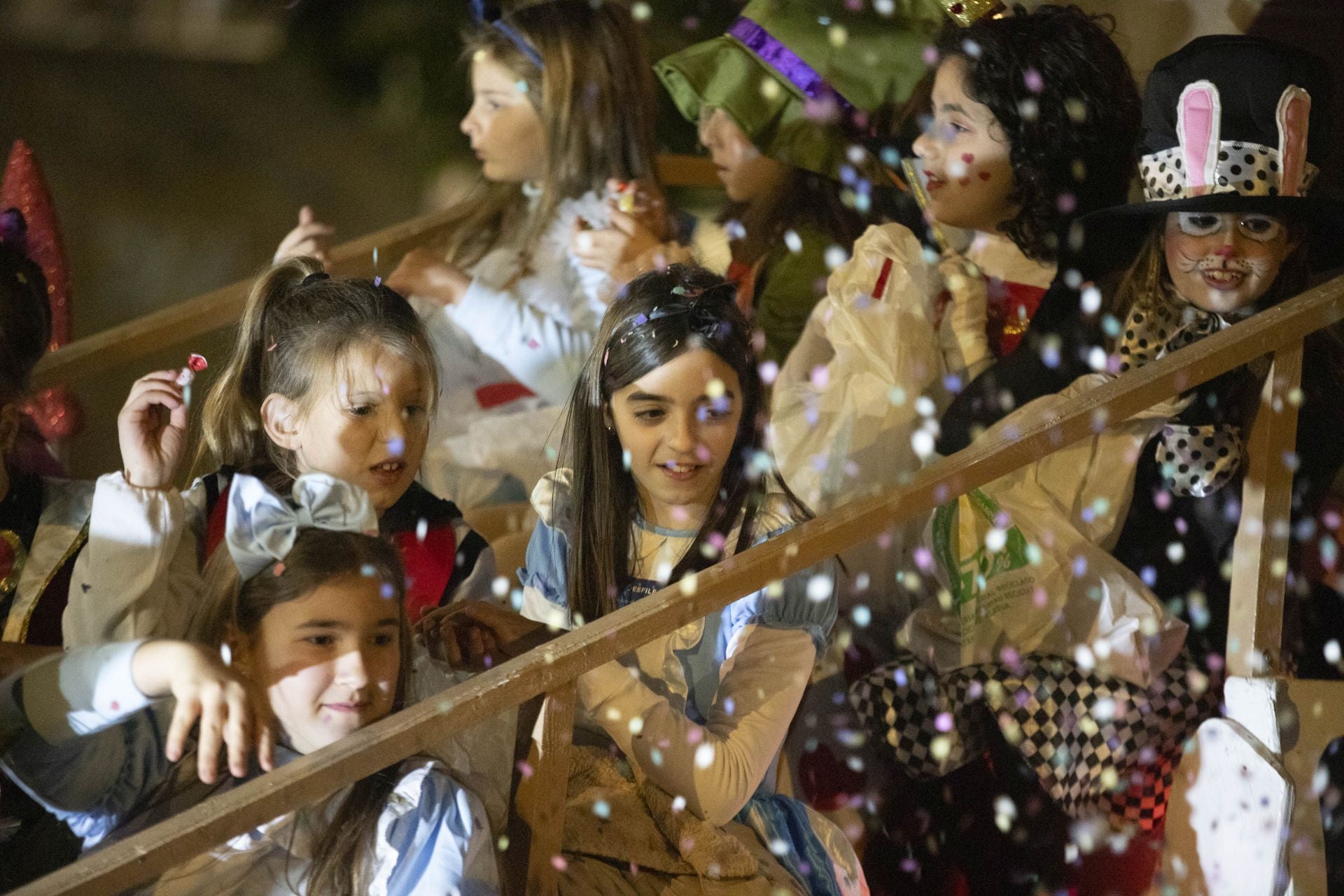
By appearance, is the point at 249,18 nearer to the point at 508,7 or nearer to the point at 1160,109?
the point at 508,7

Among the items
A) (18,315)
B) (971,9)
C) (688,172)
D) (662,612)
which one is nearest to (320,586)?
(662,612)

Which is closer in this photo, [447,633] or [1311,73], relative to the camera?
[447,633]

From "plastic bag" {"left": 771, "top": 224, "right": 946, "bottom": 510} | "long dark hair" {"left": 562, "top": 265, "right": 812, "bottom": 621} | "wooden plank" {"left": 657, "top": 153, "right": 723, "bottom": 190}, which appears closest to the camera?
"long dark hair" {"left": 562, "top": 265, "right": 812, "bottom": 621}

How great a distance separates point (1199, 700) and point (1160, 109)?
64 cm

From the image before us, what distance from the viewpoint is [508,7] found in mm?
2328

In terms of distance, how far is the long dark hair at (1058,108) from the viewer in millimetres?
1843

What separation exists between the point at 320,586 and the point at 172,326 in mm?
765

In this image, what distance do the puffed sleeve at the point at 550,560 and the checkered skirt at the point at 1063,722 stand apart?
1.25 ft

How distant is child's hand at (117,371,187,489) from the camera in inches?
56.4

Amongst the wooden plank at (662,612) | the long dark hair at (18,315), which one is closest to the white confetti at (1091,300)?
the wooden plank at (662,612)

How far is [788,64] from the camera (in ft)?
7.02

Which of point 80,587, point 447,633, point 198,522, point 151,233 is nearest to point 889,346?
point 447,633

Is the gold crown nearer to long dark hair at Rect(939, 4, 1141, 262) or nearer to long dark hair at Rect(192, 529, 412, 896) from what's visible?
long dark hair at Rect(939, 4, 1141, 262)

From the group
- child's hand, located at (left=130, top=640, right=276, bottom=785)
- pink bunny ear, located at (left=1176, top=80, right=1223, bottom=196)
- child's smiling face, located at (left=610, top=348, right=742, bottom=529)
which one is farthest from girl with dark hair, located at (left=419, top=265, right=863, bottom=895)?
pink bunny ear, located at (left=1176, top=80, right=1223, bottom=196)
